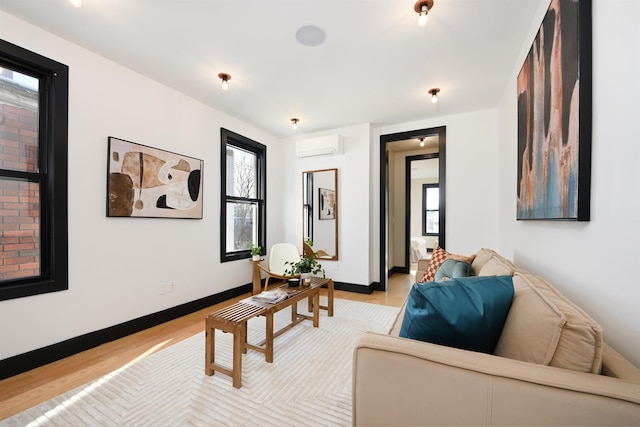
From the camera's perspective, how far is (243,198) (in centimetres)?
403

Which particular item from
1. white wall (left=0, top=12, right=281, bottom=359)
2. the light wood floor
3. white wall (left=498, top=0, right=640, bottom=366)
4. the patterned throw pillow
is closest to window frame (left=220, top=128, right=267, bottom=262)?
white wall (left=0, top=12, right=281, bottom=359)

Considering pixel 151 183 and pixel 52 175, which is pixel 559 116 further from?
pixel 52 175

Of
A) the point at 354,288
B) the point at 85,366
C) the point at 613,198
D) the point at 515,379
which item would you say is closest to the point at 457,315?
the point at 515,379

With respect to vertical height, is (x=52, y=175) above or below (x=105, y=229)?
above

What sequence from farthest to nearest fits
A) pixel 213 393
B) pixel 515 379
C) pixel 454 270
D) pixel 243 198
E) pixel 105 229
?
pixel 243 198, pixel 105 229, pixel 454 270, pixel 213 393, pixel 515 379

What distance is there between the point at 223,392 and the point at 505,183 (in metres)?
3.26

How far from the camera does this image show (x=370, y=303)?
352 cm

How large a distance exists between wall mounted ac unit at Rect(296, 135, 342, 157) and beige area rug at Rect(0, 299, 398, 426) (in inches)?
111

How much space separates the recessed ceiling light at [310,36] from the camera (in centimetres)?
201

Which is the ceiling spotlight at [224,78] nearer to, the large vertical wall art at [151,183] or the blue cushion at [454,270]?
the large vertical wall art at [151,183]

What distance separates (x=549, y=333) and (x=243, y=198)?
3.75 metres

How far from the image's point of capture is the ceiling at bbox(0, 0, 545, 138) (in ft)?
5.98

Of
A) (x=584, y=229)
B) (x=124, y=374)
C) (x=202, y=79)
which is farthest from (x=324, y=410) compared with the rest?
(x=202, y=79)

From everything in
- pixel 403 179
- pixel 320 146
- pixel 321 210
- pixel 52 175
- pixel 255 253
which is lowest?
pixel 255 253
